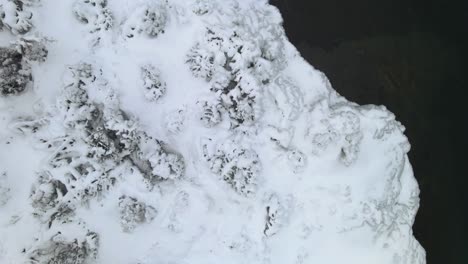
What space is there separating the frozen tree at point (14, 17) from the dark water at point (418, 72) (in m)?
1.64

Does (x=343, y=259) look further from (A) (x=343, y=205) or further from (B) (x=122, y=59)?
(B) (x=122, y=59)

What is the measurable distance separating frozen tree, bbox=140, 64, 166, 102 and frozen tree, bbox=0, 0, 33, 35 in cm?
72

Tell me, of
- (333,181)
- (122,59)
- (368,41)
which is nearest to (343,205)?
(333,181)

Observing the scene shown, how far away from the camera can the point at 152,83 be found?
10.6 ft

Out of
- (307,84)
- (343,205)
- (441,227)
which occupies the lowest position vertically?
(441,227)

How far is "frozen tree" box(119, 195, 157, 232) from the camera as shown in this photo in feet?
10.3

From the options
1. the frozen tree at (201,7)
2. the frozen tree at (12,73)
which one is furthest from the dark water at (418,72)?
the frozen tree at (12,73)

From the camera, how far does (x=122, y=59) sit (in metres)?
3.31

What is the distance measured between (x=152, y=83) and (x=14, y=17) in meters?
0.87

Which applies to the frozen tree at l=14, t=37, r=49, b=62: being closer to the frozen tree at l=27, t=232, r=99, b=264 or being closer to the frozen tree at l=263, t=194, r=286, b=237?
the frozen tree at l=27, t=232, r=99, b=264

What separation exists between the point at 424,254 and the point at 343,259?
601mm

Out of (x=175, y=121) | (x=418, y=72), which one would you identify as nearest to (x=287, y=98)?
(x=175, y=121)

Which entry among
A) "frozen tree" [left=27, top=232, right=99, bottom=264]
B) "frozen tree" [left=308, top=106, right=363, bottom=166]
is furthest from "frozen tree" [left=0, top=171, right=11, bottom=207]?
"frozen tree" [left=308, top=106, right=363, bottom=166]

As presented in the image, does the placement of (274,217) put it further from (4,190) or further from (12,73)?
(12,73)
